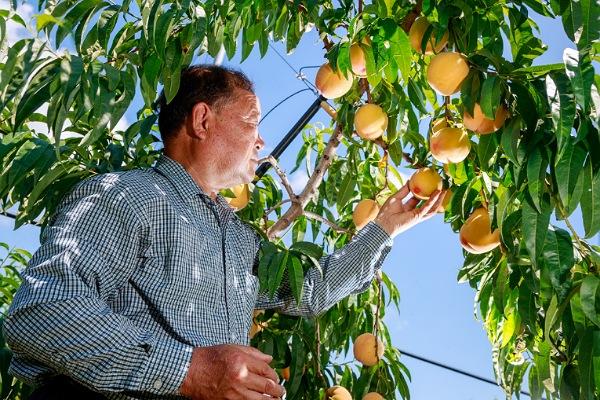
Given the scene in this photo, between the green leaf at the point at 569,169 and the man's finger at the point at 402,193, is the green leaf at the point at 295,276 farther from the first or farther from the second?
the green leaf at the point at 569,169

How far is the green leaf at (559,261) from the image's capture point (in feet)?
3.96

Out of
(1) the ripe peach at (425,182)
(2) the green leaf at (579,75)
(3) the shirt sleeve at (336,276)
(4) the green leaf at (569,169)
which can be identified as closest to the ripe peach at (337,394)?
(3) the shirt sleeve at (336,276)

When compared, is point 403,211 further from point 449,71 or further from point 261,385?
point 261,385

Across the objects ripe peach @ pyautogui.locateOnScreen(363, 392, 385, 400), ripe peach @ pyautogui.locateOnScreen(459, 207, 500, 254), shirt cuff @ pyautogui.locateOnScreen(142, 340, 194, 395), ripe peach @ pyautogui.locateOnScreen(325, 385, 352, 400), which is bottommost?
shirt cuff @ pyautogui.locateOnScreen(142, 340, 194, 395)

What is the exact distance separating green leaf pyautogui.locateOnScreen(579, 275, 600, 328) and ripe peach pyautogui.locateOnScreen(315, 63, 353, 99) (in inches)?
25.3

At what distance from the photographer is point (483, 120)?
4.33 ft

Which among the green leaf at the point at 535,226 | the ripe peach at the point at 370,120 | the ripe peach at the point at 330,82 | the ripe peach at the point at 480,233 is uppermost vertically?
the ripe peach at the point at 330,82

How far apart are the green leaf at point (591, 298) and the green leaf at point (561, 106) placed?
18 centimetres

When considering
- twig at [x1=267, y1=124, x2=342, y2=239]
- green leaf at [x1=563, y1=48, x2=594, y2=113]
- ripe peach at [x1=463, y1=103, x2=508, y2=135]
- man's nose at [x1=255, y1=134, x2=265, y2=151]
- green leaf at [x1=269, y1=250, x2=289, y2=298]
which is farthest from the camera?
twig at [x1=267, y1=124, x2=342, y2=239]

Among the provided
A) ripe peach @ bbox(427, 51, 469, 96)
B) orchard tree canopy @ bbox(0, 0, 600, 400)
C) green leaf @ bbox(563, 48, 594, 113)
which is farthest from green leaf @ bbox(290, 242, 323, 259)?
green leaf @ bbox(563, 48, 594, 113)

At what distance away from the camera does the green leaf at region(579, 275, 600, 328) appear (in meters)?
1.16

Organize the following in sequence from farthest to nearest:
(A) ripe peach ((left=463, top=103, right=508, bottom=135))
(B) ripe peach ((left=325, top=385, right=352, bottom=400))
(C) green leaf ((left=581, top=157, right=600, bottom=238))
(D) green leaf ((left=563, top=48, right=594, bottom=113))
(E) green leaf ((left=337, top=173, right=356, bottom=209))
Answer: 1. (E) green leaf ((left=337, top=173, right=356, bottom=209))
2. (B) ripe peach ((left=325, top=385, right=352, bottom=400))
3. (A) ripe peach ((left=463, top=103, right=508, bottom=135))
4. (C) green leaf ((left=581, top=157, right=600, bottom=238))
5. (D) green leaf ((left=563, top=48, right=594, bottom=113))

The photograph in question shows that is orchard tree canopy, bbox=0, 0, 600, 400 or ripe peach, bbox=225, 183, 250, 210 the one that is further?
ripe peach, bbox=225, 183, 250, 210

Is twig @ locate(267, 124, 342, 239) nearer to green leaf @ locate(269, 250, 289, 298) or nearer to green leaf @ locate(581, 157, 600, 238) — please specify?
green leaf @ locate(269, 250, 289, 298)
